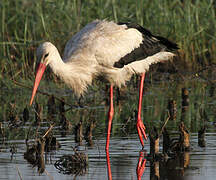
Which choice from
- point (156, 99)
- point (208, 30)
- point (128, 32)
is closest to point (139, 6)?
point (208, 30)

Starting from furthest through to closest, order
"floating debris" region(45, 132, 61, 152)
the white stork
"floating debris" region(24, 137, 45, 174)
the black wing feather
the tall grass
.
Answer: the tall grass
the black wing feather
the white stork
"floating debris" region(45, 132, 61, 152)
"floating debris" region(24, 137, 45, 174)

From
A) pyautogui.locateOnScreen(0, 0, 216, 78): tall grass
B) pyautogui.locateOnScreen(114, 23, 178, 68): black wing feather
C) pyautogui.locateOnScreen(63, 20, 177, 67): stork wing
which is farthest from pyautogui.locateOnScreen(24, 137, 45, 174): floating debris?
pyautogui.locateOnScreen(0, 0, 216, 78): tall grass

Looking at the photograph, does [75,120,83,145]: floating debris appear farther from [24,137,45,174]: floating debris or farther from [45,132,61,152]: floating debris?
[24,137,45,174]: floating debris

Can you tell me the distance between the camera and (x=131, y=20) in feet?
38.3

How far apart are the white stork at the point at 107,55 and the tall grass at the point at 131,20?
116 inches

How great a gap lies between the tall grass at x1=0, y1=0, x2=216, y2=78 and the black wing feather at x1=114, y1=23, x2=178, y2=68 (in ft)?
9.05

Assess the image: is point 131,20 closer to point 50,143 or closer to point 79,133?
point 79,133

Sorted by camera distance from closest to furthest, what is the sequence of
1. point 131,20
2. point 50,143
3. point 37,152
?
point 37,152, point 50,143, point 131,20

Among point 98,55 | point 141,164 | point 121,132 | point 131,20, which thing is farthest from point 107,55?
point 131,20

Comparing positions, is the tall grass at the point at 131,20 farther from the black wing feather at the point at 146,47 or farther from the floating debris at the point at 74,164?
the floating debris at the point at 74,164

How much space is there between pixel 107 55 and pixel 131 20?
389cm

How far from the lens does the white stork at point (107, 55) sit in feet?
25.5

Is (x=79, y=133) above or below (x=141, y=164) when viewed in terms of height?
above

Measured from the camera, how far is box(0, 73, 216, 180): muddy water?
6074mm
